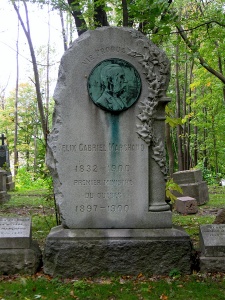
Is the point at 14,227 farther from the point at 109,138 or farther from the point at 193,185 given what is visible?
the point at 193,185

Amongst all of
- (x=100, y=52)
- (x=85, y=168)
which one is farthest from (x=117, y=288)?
(x=100, y=52)

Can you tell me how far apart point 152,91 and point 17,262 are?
9.77 feet

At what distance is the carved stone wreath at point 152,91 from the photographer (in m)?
5.64

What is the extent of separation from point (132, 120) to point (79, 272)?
218 cm

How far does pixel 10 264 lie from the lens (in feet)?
18.0

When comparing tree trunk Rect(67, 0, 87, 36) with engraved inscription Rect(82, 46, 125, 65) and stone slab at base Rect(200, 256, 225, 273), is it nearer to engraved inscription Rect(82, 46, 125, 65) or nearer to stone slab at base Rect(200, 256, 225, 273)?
engraved inscription Rect(82, 46, 125, 65)

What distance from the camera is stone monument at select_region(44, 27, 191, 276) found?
5656 millimetres

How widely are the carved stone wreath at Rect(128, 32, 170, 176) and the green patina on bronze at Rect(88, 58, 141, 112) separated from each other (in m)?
0.16

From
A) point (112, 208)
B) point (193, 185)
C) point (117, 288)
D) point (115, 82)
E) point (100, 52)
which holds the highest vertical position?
point (100, 52)

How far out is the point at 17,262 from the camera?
5508 millimetres

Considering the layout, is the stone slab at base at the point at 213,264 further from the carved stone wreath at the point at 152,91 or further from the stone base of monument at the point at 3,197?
the stone base of monument at the point at 3,197

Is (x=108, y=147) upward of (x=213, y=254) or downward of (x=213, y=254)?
upward

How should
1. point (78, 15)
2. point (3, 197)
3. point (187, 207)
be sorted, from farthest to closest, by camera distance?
point (3, 197) → point (187, 207) → point (78, 15)

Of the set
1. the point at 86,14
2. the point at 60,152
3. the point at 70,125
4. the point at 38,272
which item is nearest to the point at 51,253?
the point at 38,272
